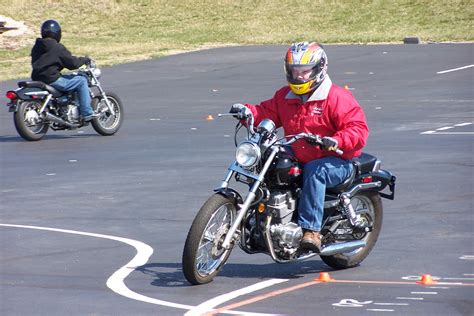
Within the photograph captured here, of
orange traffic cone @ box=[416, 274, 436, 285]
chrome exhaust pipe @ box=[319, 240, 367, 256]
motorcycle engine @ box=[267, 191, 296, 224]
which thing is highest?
motorcycle engine @ box=[267, 191, 296, 224]

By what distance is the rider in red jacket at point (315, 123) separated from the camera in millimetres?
9211

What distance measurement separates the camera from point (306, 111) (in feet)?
31.0

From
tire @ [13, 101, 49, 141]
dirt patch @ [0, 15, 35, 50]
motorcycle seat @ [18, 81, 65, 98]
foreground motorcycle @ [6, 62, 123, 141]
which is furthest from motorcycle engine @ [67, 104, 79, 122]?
dirt patch @ [0, 15, 35, 50]

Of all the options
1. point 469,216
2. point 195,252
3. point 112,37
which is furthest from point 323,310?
point 112,37

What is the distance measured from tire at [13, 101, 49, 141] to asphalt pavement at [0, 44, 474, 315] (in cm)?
25

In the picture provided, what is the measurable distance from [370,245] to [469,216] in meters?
2.39

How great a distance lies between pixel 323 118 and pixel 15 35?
36514 millimetres

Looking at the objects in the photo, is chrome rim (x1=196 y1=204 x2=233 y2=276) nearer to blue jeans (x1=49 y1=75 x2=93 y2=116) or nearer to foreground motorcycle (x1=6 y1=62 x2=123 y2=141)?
foreground motorcycle (x1=6 y1=62 x2=123 y2=141)

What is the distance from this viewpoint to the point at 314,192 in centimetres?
918

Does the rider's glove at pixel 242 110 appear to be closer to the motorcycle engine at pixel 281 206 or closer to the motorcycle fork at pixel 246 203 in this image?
the motorcycle fork at pixel 246 203

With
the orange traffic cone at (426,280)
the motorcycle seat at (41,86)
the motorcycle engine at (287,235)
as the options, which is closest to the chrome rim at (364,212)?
the motorcycle engine at (287,235)

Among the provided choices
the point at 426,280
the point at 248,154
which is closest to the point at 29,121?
the point at 248,154

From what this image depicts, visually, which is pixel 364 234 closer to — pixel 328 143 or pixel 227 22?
pixel 328 143

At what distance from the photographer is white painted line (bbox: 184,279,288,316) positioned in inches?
320
